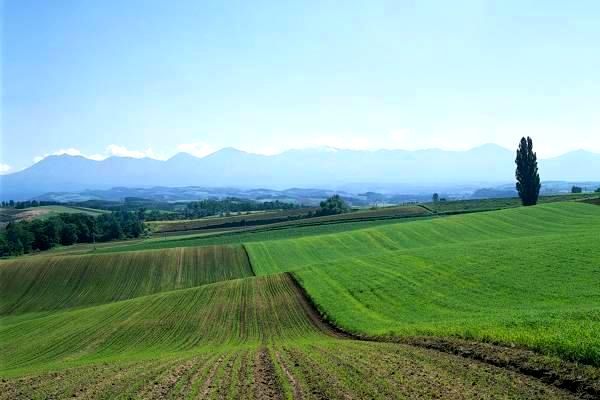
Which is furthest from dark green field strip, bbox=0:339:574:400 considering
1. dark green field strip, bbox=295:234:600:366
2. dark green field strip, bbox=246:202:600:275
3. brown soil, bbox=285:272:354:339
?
dark green field strip, bbox=246:202:600:275

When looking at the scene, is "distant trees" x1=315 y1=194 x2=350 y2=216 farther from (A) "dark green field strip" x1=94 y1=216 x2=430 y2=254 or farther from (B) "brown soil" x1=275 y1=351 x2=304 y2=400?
(B) "brown soil" x1=275 y1=351 x2=304 y2=400

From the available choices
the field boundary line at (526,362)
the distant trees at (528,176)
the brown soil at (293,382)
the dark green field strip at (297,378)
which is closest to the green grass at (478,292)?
the field boundary line at (526,362)

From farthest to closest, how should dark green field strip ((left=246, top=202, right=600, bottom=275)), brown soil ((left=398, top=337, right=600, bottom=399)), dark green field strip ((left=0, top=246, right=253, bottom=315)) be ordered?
dark green field strip ((left=246, top=202, right=600, bottom=275)) < dark green field strip ((left=0, top=246, right=253, bottom=315)) < brown soil ((left=398, top=337, right=600, bottom=399))

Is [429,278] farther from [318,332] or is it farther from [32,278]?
[32,278]

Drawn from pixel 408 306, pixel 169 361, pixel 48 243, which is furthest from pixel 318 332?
pixel 48 243

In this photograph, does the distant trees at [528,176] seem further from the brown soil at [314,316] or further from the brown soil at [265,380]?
the brown soil at [265,380]
